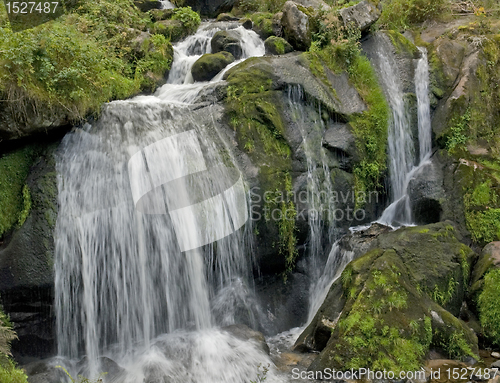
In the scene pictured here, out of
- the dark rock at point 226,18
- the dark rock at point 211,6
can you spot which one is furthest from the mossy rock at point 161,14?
the dark rock at point 211,6

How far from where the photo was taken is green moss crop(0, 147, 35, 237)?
19.1ft

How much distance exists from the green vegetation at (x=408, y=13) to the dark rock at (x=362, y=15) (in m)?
1.25

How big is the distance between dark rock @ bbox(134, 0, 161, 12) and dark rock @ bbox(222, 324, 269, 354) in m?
11.1

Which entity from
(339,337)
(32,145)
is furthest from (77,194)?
(339,337)

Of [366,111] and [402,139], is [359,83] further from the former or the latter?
[402,139]

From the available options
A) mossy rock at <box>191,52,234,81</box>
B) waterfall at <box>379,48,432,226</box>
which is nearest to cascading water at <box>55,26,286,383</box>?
mossy rock at <box>191,52,234,81</box>

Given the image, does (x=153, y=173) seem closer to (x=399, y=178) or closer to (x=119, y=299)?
(x=119, y=299)

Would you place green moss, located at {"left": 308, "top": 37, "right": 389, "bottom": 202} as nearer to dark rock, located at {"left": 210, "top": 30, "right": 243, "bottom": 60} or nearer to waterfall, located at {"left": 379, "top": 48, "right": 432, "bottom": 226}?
waterfall, located at {"left": 379, "top": 48, "right": 432, "bottom": 226}

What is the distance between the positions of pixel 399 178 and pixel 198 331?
534 cm

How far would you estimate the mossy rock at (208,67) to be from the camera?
950 cm

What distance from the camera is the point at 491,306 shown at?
20.0 ft

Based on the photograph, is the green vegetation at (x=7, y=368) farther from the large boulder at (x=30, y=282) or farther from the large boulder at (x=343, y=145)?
the large boulder at (x=343, y=145)

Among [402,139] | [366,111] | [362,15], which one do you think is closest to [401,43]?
[362,15]

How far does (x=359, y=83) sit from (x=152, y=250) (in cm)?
610
